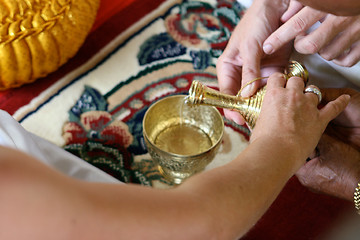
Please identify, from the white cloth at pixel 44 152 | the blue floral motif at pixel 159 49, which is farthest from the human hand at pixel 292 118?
the blue floral motif at pixel 159 49

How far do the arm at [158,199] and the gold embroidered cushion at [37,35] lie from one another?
31.3 inches

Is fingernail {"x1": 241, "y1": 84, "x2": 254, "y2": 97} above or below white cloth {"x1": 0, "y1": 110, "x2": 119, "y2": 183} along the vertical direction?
above

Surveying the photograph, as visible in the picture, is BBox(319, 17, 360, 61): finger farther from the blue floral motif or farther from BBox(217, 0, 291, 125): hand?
the blue floral motif

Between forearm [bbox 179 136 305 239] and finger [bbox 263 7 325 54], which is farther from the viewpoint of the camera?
finger [bbox 263 7 325 54]

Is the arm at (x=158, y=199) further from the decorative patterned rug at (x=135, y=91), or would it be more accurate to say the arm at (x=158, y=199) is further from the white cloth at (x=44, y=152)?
the decorative patterned rug at (x=135, y=91)

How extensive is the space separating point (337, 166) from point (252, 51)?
1.03 feet

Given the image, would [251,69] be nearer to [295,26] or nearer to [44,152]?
[295,26]

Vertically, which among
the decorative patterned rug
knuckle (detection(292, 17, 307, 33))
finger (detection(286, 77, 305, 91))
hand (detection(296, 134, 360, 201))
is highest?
knuckle (detection(292, 17, 307, 33))

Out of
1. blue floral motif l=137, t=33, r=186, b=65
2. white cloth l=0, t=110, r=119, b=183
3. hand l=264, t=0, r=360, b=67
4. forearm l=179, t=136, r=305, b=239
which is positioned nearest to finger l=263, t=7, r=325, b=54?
hand l=264, t=0, r=360, b=67

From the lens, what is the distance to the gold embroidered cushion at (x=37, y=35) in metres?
1.14

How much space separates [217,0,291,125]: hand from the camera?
0.93 meters

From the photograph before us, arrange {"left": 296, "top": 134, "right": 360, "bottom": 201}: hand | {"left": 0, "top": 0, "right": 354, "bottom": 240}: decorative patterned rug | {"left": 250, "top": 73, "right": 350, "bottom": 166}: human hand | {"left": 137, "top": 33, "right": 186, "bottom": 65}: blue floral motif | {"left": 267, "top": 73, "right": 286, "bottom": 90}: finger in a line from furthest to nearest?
{"left": 137, "top": 33, "right": 186, "bottom": 65}: blue floral motif < {"left": 0, "top": 0, "right": 354, "bottom": 240}: decorative patterned rug < {"left": 296, "top": 134, "right": 360, "bottom": 201}: hand < {"left": 267, "top": 73, "right": 286, "bottom": 90}: finger < {"left": 250, "top": 73, "right": 350, "bottom": 166}: human hand

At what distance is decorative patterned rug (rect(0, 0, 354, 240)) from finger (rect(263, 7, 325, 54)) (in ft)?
1.33

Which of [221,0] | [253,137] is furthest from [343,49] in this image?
[221,0]
